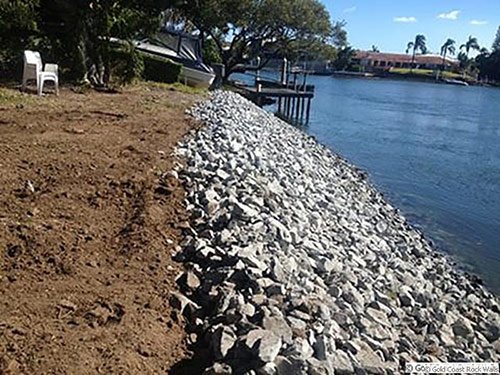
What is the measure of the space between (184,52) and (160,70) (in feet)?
17.2

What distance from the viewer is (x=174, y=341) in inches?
119

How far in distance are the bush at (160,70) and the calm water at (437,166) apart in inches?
241

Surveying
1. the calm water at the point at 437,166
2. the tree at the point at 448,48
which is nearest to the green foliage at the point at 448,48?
the tree at the point at 448,48

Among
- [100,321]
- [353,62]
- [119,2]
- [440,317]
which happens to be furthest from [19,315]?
[353,62]

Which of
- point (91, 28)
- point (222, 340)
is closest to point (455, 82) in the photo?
point (91, 28)

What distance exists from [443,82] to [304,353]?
9734cm

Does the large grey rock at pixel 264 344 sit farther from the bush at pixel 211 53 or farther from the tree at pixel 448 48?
the tree at pixel 448 48

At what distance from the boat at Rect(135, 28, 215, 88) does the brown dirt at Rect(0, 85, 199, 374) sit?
43.8 feet

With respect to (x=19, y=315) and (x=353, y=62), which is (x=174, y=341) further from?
(x=353, y=62)

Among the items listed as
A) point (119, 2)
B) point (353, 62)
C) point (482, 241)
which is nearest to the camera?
point (482, 241)

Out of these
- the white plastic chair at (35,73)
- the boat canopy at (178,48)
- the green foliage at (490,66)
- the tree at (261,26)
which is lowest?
the white plastic chair at (35,73)

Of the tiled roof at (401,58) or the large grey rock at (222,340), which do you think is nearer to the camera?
the large grey rock at (222,340)

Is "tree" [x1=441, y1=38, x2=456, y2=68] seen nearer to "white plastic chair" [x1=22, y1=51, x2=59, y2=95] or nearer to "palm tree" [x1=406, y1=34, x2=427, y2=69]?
"palm tree" [x1=406, y1=34, x2=427, y2=69]

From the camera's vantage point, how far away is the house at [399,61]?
111 metres
